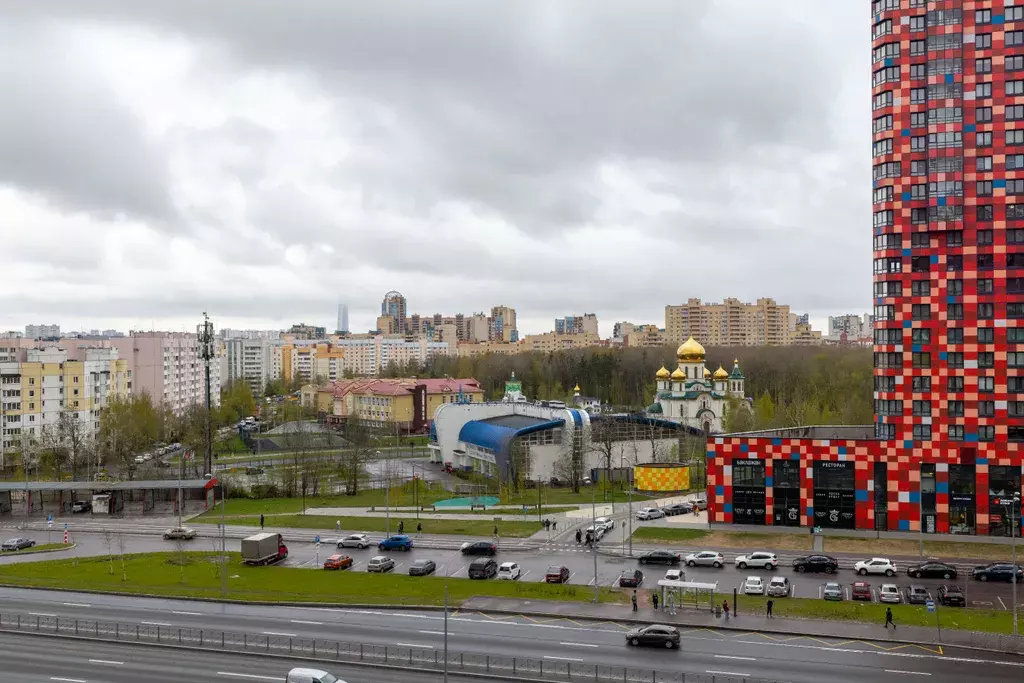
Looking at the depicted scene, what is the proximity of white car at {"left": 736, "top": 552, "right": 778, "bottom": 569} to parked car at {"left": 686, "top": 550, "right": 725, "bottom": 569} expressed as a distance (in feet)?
4.00

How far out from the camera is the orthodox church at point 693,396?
124m

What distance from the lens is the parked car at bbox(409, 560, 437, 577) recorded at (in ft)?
173

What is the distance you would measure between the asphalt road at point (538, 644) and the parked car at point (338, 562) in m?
9.11

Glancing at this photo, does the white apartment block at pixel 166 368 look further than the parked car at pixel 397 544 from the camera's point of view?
Yes

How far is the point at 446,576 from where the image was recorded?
51.8m

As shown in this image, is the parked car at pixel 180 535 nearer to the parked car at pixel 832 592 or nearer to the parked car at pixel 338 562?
the parked car at pixel 338 562

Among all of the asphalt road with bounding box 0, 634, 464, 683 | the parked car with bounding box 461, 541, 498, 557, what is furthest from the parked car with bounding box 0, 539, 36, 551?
the parked car with bounding box 461, 541, 498, 557

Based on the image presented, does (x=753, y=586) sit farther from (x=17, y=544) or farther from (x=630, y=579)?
(x=17, y=544)

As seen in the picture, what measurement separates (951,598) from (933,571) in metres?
6.98

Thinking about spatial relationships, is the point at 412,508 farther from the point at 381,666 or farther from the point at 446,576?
the point at 381,666

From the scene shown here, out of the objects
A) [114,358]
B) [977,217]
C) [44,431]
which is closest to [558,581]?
[977,217]

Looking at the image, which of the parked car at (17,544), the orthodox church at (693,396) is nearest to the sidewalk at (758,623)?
the parked car at (17,544)

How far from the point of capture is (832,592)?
46.4m

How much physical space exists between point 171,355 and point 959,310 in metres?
140
